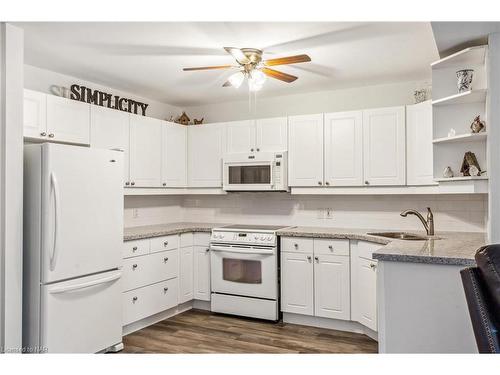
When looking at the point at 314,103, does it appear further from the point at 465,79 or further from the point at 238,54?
the point at 465,79

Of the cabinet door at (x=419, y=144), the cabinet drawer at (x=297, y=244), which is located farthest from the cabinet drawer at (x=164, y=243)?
the cabinet door at (x=419, y=144)

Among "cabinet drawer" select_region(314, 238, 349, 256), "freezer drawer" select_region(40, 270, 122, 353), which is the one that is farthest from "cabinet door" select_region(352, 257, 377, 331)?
"freezer drawer" select_region(40, 270, 122, 353)

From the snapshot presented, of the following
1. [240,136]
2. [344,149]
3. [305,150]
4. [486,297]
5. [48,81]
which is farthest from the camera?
[240,136]

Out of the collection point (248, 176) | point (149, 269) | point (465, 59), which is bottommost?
point (149, 269)

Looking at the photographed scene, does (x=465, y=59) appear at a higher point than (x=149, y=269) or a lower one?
higher

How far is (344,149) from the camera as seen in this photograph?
13.2 feet

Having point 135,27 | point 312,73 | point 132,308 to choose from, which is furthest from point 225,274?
point 135,27

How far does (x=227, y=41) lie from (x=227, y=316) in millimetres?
2676

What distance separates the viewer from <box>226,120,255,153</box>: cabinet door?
451 centimetres

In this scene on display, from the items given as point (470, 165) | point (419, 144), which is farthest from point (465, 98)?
point (419, 144)

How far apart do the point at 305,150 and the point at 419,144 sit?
1.10m

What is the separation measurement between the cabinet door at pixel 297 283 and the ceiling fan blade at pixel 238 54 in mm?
1875

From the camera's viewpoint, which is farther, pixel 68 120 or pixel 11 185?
pixel 68 120

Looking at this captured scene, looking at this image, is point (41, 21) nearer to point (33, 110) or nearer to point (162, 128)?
point (33, 110)
